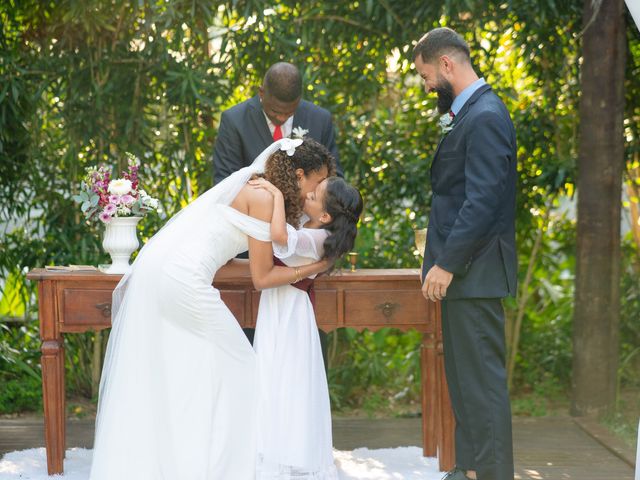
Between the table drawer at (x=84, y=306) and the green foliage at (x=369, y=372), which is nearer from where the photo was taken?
the table drawer at (x=84, y=306)

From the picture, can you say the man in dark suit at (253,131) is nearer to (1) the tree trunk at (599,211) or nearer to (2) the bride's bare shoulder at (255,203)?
(2) the bride's bare shoulder at (255,203)

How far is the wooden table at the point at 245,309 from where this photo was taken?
4.45 m

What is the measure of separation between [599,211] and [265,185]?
2.63 metres

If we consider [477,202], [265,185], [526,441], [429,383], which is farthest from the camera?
[526,441]

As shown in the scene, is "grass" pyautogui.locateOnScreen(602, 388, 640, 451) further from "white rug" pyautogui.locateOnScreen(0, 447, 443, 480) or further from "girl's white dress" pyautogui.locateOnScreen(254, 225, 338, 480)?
"girl's white dress" pyautogui.locateOnScreen(254, 225, 338, 480)

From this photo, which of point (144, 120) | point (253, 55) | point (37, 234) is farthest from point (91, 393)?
point (253, 55)

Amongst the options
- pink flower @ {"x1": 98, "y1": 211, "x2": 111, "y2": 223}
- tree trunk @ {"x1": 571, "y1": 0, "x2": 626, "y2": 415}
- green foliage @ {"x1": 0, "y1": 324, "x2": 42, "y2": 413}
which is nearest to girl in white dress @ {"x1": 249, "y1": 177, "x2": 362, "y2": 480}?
pink flower @ {"x1": 98, "y1": 211, "x2": 111, "y2": 223}

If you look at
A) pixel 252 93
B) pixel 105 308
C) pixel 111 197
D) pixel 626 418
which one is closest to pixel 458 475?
pixel 105 308

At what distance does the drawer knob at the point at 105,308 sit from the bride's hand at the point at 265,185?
960 mm

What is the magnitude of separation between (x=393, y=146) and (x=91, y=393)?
2.46 meters

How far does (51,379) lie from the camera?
14.7 feet

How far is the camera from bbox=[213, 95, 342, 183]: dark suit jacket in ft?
15.6

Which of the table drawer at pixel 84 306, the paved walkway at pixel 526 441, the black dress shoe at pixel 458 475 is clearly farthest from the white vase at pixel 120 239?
the black dress shoe at pixel 458 475

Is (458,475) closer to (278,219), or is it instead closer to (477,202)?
(477,202)
